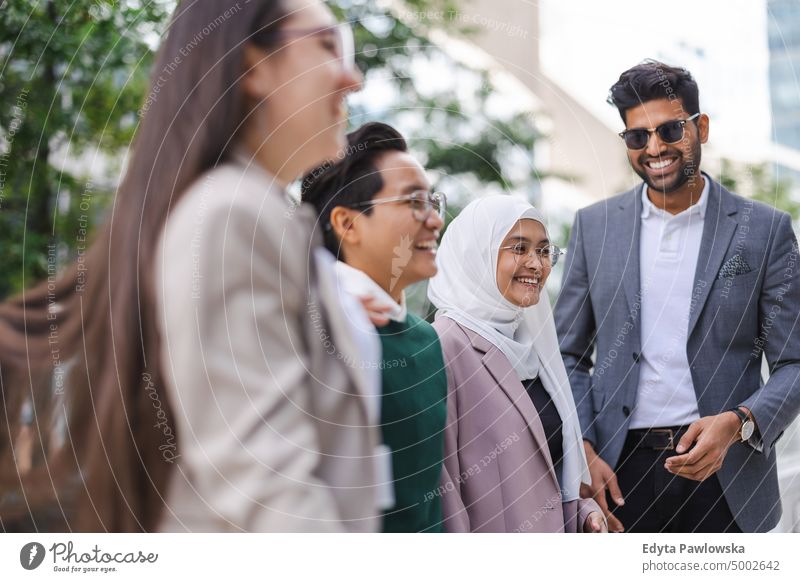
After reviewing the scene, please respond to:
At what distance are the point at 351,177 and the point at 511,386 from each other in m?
0.63

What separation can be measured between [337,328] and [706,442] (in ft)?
3.38

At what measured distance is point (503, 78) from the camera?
267 centimetres

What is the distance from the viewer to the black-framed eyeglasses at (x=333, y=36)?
1807 millimetres

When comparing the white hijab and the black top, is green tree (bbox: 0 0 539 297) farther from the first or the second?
the black top

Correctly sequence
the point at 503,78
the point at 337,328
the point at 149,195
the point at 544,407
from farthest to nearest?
the point at 503,78 → the point at 544,407 → the point at 337,328 → the point at 149,195

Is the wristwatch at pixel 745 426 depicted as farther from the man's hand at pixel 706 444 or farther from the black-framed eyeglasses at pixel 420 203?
the black-framed eyeglasses at pixel 420 203

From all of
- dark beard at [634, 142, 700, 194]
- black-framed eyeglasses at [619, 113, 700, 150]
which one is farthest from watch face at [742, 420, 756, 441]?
black-framed eyeglasses at [619, 113, 700, 150]

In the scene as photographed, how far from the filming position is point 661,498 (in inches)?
91.8

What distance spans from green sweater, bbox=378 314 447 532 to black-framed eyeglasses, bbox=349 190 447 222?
25 centimetres

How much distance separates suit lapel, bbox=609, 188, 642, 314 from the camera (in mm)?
2348

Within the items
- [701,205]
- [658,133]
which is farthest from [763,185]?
[658,133]

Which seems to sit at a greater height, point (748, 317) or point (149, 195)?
point (149, 195)
